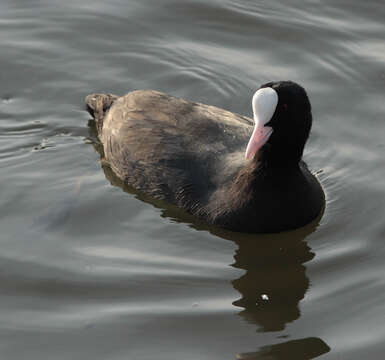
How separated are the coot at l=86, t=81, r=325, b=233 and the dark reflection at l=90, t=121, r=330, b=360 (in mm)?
81

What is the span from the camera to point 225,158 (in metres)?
6.76

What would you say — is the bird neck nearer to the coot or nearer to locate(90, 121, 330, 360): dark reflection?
the coot

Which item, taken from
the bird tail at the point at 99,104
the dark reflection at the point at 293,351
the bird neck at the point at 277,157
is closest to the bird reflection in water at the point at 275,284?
the dark reflection at the point at 293,351

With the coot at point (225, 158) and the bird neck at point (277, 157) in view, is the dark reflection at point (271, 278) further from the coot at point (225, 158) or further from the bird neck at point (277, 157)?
the bird neck at point (277, 157)

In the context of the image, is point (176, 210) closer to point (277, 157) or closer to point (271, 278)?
point (277, 157)

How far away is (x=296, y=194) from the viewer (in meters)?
6.47

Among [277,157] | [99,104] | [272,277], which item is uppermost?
[277,157]

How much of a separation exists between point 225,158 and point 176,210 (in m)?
0.54

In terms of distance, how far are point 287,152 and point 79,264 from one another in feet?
5.34

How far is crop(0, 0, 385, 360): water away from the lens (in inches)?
215

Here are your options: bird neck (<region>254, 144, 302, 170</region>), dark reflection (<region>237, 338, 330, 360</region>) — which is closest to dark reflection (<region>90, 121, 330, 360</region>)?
dark reflection (<region>237, 338, 330, 360</region>)

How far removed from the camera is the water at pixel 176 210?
545 centimetres

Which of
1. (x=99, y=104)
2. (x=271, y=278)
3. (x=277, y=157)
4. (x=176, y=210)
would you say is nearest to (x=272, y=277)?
(x=271, y=278)

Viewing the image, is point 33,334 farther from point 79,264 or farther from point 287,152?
point 287,152
